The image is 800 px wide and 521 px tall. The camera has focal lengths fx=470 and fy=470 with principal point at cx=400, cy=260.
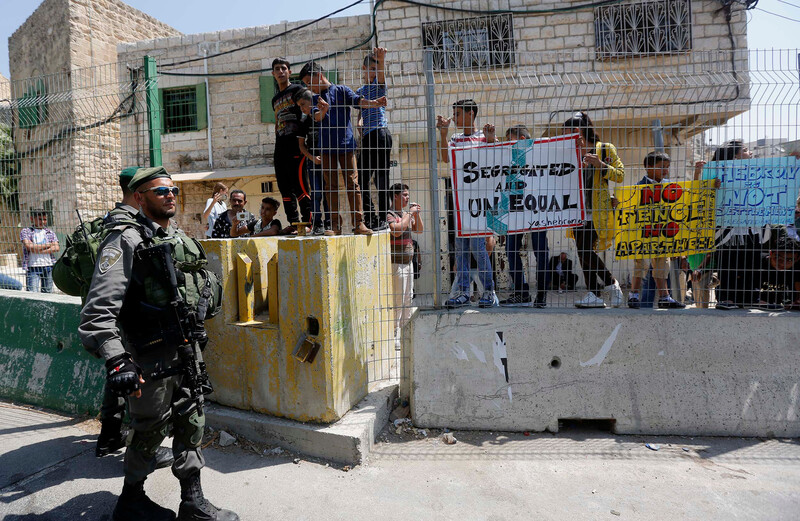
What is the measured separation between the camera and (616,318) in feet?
12.6

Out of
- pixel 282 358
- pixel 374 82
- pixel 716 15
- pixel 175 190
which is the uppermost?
pixel 716 15

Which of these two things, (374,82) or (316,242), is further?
(374,82)

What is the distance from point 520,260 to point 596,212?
0.76m

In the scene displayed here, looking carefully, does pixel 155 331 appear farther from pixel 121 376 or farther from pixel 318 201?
pixel 318 201

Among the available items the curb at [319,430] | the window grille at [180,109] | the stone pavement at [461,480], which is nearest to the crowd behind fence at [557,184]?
the curb at [319,430]

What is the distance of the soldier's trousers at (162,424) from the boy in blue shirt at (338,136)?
197cm

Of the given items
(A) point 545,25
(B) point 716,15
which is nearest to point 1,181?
(A) point 545,25

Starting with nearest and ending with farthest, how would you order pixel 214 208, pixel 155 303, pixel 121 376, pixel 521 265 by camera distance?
1. pixel 121 376
2. pixel 155 303
3. pixel 521 265
4. pixel 214 208

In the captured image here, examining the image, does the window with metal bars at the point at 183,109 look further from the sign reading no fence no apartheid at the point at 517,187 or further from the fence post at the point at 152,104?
the sign reading no fence no apartheid at the point at 517,187

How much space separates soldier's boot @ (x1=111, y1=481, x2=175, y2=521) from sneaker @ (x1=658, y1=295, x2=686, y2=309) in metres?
3.99

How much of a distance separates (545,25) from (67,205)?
377 inches

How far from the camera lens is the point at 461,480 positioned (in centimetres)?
317

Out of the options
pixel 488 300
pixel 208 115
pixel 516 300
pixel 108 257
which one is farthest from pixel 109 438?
pixel 208 115

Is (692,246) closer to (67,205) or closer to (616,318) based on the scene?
(616,318)
